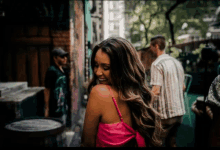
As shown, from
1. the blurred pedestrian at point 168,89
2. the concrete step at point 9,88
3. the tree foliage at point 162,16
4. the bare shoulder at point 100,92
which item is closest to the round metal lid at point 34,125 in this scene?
the concrete step at point 9,88

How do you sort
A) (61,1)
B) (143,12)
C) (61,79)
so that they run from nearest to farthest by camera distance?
(61,79)
(61,1)
(143,12)

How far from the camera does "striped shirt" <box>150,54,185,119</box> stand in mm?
2732

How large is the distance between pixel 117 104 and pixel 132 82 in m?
0.18

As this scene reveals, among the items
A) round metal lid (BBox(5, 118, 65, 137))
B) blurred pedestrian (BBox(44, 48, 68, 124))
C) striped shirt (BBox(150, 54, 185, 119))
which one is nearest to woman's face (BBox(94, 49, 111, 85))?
round metal lid (BBox(5, 118, 65, 137))

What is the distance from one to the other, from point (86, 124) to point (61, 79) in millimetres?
2732

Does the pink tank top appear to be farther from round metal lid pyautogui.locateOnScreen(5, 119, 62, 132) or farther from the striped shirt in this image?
the striped shirt

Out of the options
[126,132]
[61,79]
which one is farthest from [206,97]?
A: [61,79]

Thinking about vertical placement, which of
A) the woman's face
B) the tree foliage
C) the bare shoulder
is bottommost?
the bare shoulder

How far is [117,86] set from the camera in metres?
1.25

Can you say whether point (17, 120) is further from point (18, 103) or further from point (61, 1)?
point (61, 1)

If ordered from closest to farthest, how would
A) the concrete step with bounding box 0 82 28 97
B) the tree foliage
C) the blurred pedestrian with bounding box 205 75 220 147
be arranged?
the blurred pedestrian with bounding box 205 75 220 147 < the concrete step with bounding box 0 82 28 97 < the tree foliage

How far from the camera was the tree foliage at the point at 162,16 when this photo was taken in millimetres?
12014

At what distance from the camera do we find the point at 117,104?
1208 millimetres

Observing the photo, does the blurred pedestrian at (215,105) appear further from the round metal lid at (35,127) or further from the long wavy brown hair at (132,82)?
the round metal lid at (35,127)
